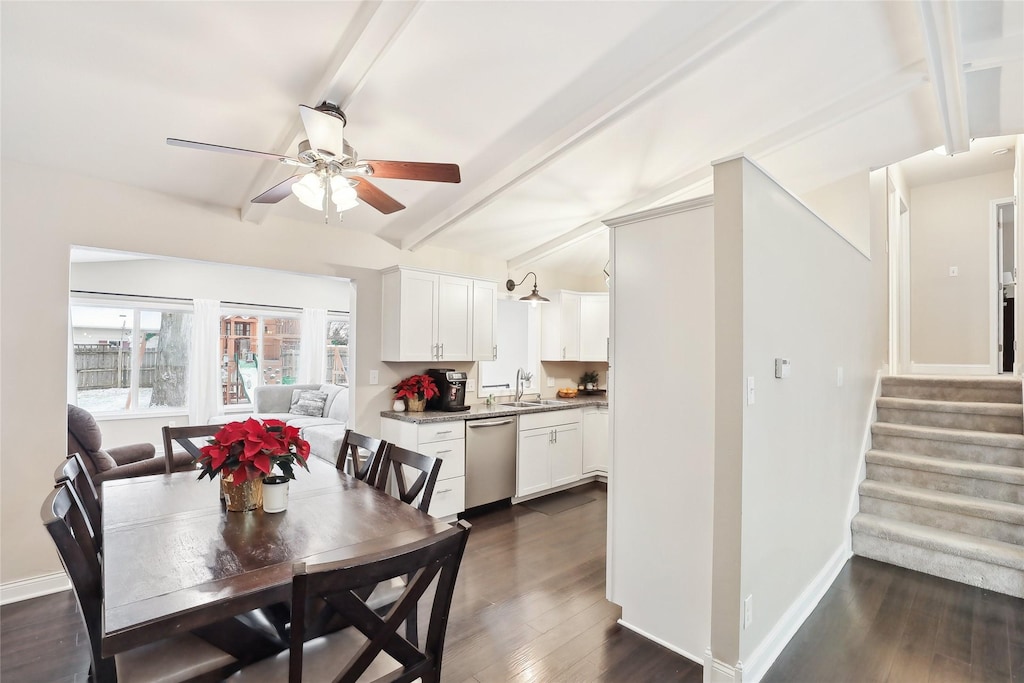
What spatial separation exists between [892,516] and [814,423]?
154 cm

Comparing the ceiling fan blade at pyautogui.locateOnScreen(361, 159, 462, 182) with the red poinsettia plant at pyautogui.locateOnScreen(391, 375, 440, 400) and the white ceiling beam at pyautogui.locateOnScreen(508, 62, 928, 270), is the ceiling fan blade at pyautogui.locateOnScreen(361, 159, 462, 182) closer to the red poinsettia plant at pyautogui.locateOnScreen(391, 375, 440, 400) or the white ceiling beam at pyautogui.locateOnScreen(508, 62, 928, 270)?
the white ceiling beam at pyautogui.locateOnScreen(508, 62, 928, 270)

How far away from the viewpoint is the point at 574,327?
5457 millimetres

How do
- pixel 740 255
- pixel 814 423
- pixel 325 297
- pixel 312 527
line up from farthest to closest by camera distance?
pixel 325 297, pixel 814 423, pixel 740 255, pixel 312 527

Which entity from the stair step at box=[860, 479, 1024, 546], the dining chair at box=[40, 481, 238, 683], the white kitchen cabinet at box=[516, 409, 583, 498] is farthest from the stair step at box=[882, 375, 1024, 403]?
the dining chair at box=[40, 481, 238, 683]

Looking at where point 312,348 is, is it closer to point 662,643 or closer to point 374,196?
point 374,196

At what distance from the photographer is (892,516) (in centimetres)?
355

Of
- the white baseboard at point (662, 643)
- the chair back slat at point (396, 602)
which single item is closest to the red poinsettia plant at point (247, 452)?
the chair back slat at point (396, 602)

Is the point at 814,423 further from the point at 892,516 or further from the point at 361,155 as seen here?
the point at 361,155

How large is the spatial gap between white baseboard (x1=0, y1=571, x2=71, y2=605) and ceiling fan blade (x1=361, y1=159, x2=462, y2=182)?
120 inches

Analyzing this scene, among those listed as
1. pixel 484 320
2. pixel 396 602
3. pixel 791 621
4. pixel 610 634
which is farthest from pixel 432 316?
pixel 791 621

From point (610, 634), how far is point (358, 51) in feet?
9.87

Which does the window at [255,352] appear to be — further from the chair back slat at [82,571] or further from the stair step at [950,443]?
the stair step at [950,443]

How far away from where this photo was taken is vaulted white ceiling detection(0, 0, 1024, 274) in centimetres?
199

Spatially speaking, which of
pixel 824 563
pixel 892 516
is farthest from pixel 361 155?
pixel 892 516
